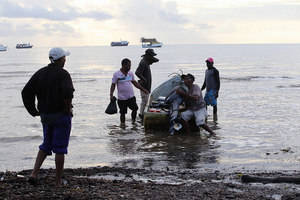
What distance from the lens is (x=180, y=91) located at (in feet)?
32.7

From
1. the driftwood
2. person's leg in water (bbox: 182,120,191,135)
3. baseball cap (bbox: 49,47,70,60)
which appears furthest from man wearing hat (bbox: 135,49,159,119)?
baseball cap (bbox: 49,47,70,60)

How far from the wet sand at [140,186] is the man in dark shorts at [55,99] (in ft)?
1.27

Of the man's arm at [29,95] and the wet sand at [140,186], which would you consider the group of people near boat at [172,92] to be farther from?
the man's arm at [29,95]

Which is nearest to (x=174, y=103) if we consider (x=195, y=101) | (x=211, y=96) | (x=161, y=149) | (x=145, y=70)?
(x=195, y=101)

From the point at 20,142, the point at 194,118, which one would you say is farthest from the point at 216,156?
the point at 20,142

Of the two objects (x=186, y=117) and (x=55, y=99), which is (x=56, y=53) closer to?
(x=55, y=99)

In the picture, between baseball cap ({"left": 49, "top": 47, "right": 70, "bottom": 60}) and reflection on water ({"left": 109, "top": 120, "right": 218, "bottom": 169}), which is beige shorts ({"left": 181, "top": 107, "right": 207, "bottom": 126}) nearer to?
reflection on water ({"left": 109, "top": 120, "right": 218, "bottom": 169})

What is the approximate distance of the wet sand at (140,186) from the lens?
5.36 m

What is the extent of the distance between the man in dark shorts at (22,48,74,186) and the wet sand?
387mm

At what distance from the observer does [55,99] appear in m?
→ 5.55

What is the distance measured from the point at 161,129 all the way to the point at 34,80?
5908mm

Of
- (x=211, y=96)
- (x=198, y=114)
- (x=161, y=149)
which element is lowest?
(x=161, y=149)

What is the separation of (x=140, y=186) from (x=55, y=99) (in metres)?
1.43

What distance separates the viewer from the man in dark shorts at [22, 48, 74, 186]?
218 inches
